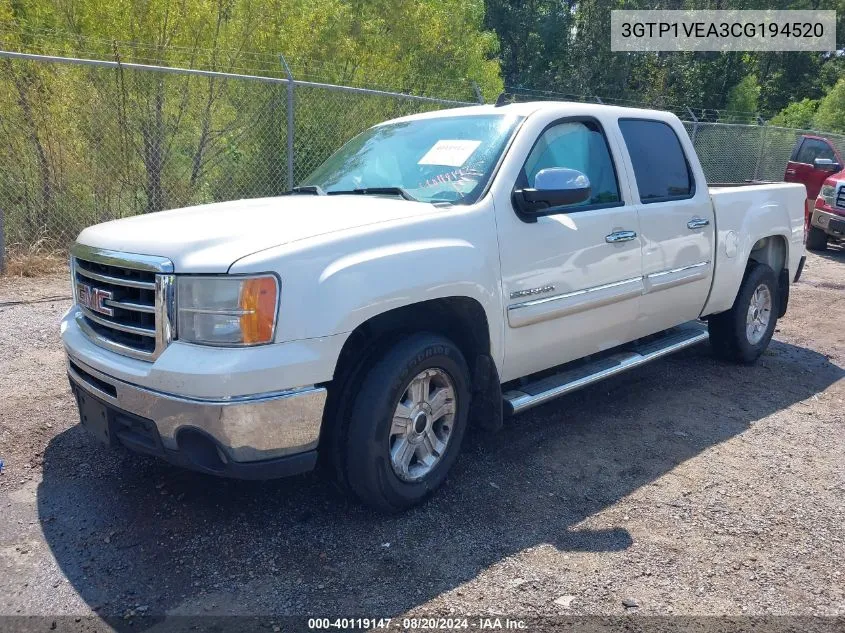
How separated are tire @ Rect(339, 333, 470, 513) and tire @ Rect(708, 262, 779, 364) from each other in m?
3.13

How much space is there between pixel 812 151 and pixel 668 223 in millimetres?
10703

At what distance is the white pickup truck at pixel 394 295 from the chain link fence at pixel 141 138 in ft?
15.6

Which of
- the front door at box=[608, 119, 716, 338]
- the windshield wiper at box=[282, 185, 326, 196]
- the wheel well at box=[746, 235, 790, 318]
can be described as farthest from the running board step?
the windshield wiper at box=[282, 185, 326, 196]

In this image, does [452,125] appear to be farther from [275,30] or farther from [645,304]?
[275,30]

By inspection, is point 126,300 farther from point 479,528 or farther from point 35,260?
point 35,260

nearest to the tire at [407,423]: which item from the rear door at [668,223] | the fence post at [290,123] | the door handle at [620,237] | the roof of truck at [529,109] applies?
the door handle at [620,237]

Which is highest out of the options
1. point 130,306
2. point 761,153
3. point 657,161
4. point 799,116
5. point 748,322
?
point 799,116

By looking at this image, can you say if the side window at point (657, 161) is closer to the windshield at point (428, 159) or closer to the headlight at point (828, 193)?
the windshield at point (428, 159)

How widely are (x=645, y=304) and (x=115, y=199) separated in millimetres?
6689

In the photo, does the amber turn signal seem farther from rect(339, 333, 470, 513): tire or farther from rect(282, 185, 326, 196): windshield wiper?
rect(282, 185, 326, 196): windshield wiper

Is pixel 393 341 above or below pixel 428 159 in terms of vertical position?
below

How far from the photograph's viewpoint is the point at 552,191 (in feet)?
12.2

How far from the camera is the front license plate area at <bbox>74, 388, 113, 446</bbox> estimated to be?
325 cm

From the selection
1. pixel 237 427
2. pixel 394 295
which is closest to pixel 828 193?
pixel 394 295
